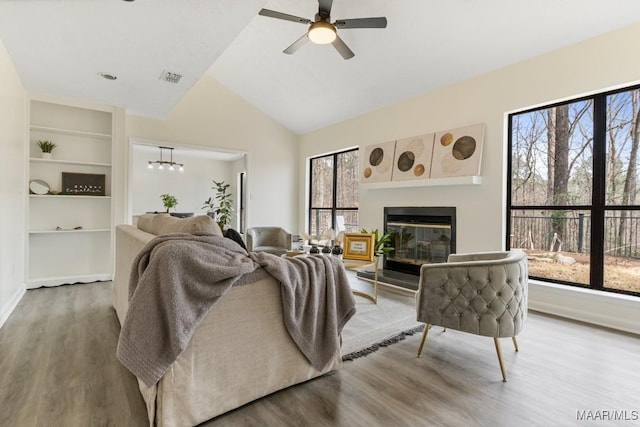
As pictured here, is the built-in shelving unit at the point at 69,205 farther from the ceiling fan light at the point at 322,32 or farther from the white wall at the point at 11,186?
the ceiling fan light at the point at 322,32

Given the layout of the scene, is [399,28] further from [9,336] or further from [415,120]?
[9,336]

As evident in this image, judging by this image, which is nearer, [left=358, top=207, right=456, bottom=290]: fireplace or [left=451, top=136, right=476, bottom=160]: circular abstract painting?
[left=451, top=136, right=476, bottom=160]: circular abstract painting

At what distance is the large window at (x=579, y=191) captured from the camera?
2.99 metres

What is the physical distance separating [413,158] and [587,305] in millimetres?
2490

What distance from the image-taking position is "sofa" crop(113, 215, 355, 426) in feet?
4.83

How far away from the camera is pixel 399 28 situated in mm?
3506

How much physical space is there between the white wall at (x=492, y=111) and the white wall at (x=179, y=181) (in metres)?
5.95

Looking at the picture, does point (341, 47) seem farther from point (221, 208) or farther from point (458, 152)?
point (221, 208)

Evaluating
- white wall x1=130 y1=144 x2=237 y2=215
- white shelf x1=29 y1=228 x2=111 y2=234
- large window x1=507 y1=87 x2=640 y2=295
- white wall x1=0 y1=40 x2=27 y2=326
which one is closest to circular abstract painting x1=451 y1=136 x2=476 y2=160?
large window x1=507 y1=87 x2=640 y2=295

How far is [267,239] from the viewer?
5.42 meters

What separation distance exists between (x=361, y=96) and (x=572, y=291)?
11.7 feet

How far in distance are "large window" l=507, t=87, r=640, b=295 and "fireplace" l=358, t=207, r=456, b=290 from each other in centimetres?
74

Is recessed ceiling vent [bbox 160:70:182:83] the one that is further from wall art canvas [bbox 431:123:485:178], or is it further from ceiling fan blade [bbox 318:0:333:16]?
wall art canvas [bbox 431:123:485:178]

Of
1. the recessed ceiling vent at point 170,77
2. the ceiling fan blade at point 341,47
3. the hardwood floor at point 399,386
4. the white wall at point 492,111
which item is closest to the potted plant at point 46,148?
the recessed ceiling vent at point 170,77
